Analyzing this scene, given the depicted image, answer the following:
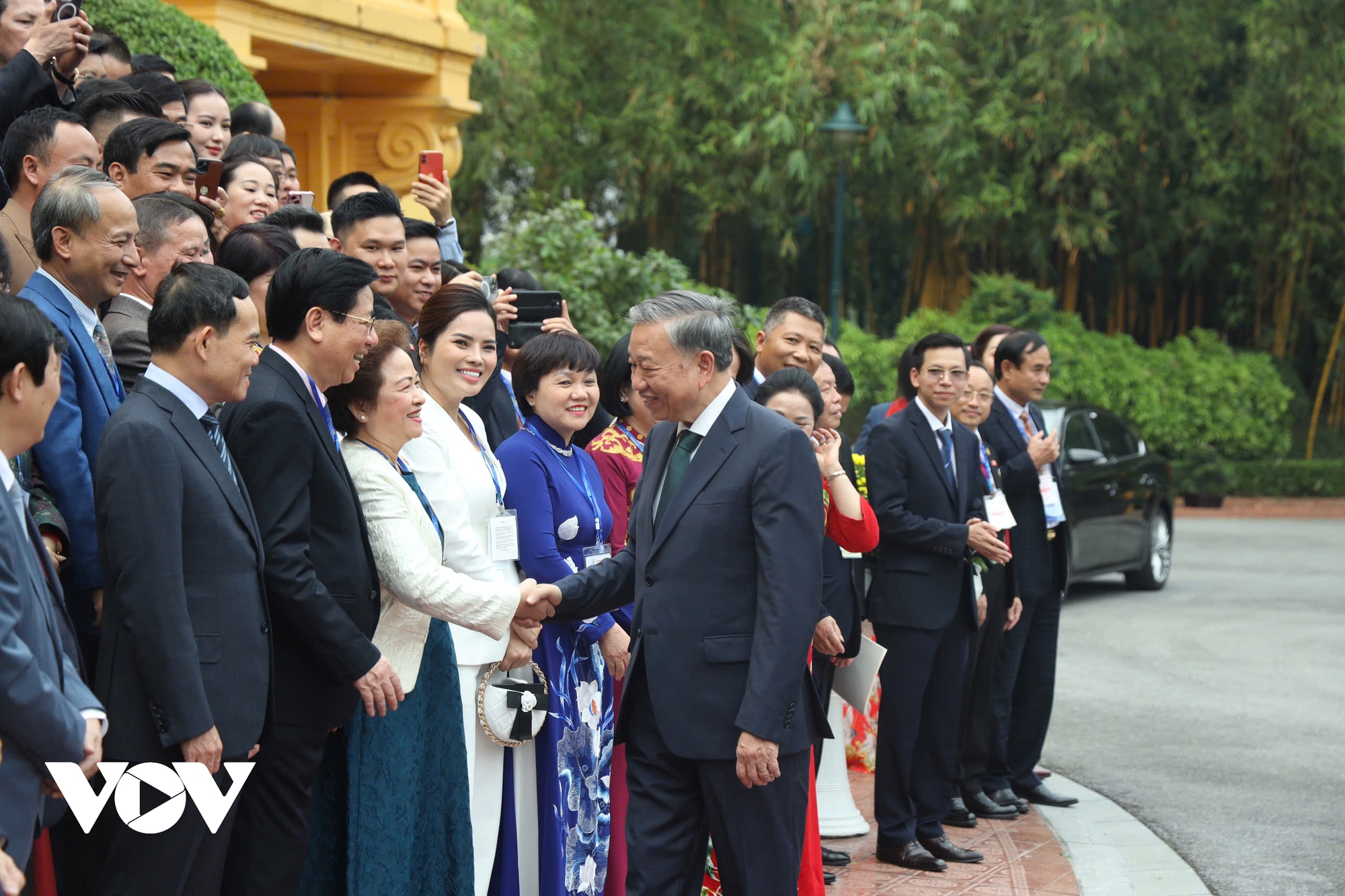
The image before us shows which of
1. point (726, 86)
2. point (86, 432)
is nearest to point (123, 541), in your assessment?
point (86, 432)

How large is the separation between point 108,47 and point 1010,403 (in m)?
4.59

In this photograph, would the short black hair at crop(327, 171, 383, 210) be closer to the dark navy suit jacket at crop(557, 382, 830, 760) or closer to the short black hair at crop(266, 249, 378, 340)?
the short black hair at crop(266, 249, 378, 340)

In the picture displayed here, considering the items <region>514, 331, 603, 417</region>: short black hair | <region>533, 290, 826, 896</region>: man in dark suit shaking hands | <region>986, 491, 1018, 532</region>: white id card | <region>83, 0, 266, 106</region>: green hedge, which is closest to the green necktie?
<region>533, 290, 826, 896</region>: man in dark suit shaking hands

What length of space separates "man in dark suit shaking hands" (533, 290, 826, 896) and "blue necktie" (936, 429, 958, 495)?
2.19 meters

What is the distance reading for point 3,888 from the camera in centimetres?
261

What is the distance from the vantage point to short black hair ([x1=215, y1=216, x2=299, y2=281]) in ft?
14.6

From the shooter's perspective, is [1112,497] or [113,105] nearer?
[113,105]

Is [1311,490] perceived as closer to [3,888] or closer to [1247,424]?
[1247,424]

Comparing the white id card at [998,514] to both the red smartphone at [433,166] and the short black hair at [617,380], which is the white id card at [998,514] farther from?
the red smartphone at [433,166]

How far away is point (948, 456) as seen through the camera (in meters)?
6.14

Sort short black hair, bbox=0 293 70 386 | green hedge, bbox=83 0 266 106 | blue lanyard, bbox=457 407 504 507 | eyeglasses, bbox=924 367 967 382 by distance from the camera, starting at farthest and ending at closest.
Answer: green hedge, bbox=83 0 266 106 < eyeglasses, bbox=924 367 967 382 < blue lanyard, bbox=457 407 504 507 < short black hair, bbox=0 293 70 386

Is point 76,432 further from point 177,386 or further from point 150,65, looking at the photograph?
point 150,65

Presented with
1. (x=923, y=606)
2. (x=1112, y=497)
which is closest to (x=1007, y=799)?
(x=923, y=606)

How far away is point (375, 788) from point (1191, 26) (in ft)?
72.6
